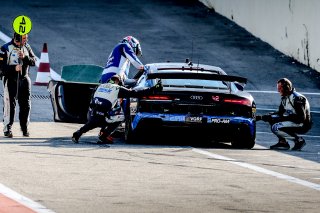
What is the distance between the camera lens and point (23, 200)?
12.3 metres

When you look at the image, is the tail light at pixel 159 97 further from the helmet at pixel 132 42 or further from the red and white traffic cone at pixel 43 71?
the red and white traffic cone at pixel 43 71

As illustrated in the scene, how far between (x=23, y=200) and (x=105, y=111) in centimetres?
641

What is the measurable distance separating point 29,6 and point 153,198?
22702 millimetres

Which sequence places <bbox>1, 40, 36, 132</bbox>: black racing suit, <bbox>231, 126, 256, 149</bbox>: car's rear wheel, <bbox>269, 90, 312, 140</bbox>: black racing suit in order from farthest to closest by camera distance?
1. <bbox>1, 40, 36, 132</bbox>: black racing suit
2. <bbox>269, 90, 312, 140</bbox>: black racing suit
3. <bbox>231, 126, 256, 149</bbox>: car's rear wheel

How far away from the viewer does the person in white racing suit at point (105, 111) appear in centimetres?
1859

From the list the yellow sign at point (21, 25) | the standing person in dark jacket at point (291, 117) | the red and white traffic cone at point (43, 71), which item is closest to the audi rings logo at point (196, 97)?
the standing person in dark jacket at point (291, 117)

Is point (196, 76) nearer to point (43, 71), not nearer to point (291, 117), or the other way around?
point (291, 117)

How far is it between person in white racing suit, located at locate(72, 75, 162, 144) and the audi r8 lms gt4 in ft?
0.68

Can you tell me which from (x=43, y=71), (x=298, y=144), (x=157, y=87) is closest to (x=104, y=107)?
(x=157, y=87)

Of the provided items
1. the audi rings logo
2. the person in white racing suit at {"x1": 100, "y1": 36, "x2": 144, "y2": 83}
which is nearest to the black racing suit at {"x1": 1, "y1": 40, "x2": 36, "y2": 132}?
the person in white racing suit at {"x1": 100, "y1": 36, "x2": 144, "y2": 83}

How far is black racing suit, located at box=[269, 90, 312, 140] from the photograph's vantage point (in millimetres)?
19078

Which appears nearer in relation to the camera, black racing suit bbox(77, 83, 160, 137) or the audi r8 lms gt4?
the audi r8 lms gt4

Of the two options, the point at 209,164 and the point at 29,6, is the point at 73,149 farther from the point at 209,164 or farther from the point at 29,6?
the point at 29,6

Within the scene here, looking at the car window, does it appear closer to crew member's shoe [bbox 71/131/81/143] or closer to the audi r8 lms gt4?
the audi r8 lms gt4
